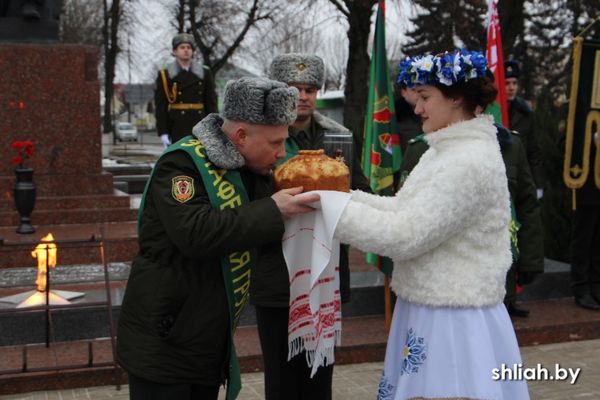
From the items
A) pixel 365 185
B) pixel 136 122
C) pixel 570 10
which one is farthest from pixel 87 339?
pixel 136 122

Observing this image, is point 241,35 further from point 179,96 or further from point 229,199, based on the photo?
point 229,199

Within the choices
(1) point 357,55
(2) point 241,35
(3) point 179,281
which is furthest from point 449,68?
(2) point 241,35

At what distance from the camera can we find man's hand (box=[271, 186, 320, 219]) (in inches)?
107

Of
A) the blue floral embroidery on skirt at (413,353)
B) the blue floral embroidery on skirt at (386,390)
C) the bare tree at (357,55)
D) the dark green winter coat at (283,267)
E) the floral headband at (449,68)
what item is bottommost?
the blue floral embroidery on skirt at (386,390)

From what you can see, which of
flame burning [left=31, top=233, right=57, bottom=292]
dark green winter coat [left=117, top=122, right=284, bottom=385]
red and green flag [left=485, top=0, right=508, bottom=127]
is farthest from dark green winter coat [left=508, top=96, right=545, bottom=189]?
dark green winter coat [left=117, top=122, right=284, bottom=385]

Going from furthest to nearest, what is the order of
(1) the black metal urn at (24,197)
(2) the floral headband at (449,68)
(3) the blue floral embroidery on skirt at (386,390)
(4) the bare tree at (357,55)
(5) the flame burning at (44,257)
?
(4) the bare tree at (357,55), (1) the black metal urn at (24,197), (5) the flame burning at (44,257), (3) the blue floral embroidery on skirt at (386,390), (2) the floral headband at (449,68)

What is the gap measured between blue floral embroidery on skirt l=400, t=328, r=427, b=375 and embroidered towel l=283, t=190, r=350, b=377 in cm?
28

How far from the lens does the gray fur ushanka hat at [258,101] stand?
2680mm

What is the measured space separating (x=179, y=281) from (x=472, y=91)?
49.5 inches

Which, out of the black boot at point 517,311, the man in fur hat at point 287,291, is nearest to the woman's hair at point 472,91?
the man in fur hat at point 287,291

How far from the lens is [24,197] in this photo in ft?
27.3

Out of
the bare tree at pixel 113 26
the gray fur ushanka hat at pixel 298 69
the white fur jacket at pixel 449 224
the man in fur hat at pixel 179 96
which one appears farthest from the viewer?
the bare tree at pixel 113 26

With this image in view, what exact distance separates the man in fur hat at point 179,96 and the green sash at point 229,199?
7.59 metres

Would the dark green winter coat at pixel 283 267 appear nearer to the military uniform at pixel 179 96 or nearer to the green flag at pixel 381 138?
the green flag at pixel 381 138
